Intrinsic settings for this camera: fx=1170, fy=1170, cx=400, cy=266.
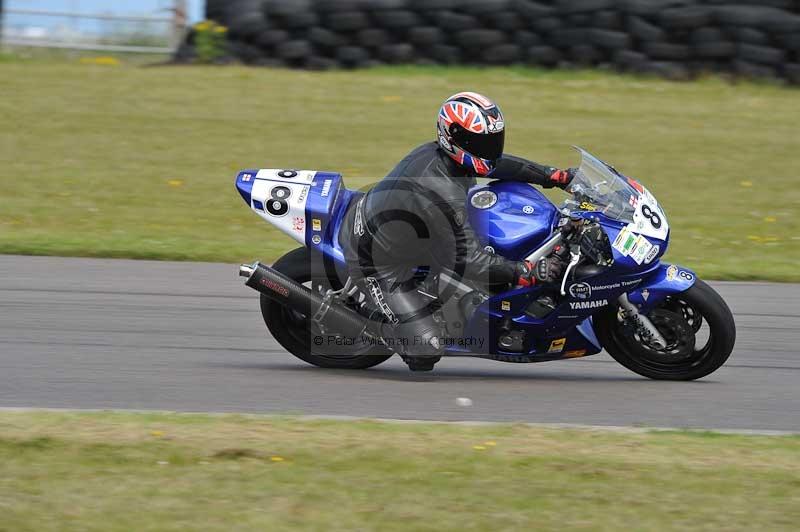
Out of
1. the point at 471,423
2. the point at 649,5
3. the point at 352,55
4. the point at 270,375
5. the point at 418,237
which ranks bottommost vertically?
the point at 270,375

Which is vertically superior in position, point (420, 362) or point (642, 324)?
point (642, 324)

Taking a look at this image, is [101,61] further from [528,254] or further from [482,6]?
[528,254]

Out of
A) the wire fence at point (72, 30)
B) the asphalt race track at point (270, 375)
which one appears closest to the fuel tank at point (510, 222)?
the asphalt race track at point (270, 375)

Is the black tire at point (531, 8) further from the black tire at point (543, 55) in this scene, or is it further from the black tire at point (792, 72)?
the black tire at point (792, 72)

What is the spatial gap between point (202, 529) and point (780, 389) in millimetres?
3604

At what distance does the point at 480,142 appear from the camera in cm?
584

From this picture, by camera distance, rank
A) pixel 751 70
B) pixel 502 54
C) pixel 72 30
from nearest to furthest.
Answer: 1. pixel 751 70
2. pixel 502 54
3. pixel 72 30

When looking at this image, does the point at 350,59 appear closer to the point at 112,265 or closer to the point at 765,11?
the point at 765,11

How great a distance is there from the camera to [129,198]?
36.7ft

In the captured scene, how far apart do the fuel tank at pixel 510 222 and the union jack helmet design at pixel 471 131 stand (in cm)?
20

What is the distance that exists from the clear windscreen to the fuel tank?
165 mm

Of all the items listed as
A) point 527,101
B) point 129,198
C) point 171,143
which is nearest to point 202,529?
point 129,198

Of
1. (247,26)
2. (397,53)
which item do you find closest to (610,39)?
(397,53)

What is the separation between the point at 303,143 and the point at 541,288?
7.73 metres
